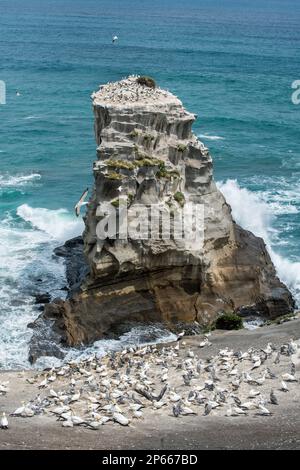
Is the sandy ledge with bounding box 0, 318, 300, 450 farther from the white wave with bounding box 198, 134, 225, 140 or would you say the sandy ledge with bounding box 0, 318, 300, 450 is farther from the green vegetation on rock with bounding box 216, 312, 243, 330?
the white wave with bounding box 198, 134, 225, 140

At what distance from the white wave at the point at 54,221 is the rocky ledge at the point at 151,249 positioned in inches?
578

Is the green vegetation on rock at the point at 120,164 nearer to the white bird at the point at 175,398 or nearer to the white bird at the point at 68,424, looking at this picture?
the white bird at the point at 175,398

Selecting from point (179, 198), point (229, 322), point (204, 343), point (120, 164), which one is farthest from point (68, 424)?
point (179, 198)

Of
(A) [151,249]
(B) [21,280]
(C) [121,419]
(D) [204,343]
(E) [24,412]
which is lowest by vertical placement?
(E) [24,412]

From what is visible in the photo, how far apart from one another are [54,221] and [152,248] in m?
21.0

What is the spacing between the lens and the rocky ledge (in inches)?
1670

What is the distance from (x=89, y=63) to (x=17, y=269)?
7635 centimetres

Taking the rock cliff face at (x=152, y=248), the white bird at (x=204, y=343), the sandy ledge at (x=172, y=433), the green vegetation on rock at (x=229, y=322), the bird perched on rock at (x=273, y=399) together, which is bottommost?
the sandy ledge at (x=172, y=433)

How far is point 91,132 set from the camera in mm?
83312

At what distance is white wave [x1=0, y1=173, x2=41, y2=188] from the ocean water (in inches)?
7.3

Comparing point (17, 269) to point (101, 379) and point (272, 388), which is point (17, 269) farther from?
point (272, 388)

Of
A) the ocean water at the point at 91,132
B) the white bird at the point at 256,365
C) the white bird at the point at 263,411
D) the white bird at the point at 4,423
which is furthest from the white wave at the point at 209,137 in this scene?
the white bird at the point at 4,423

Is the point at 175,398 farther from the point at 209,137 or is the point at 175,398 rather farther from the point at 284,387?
the point at 209,137

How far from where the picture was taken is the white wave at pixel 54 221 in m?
58.9
